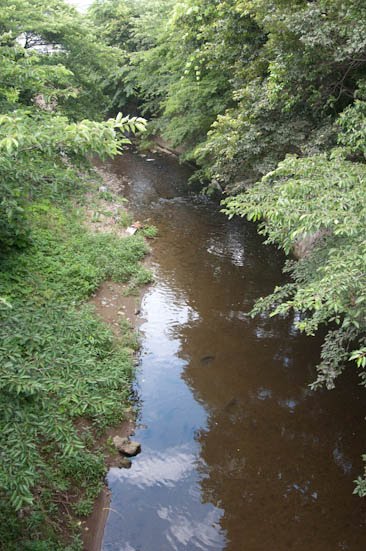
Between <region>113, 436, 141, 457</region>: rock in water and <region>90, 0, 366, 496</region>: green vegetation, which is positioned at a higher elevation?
<region>90, 0, 366, 496</region>: green vegetation

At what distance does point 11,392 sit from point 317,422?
5606 millimetres

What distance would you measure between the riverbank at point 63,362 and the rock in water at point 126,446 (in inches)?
6.3

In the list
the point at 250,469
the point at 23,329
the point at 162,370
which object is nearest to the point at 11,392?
the point at 23,329

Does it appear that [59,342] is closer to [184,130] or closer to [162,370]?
[162,370]

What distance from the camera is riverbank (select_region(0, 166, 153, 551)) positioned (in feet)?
10.9

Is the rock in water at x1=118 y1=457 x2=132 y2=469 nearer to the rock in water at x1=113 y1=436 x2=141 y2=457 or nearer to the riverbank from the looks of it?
the rock in water at x1=113 y1=436 x2=141 y2=457

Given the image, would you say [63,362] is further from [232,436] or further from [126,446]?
[232,436]

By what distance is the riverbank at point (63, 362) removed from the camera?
10.9 feet

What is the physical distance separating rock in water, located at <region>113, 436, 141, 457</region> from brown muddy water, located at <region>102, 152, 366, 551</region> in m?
0.16

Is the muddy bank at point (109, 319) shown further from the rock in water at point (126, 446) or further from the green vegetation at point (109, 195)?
the green vegetation at point (109, 195)

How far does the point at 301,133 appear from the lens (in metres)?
9.06

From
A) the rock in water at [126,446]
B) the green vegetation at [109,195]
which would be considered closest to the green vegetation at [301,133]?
the green vegetation at [109,195]

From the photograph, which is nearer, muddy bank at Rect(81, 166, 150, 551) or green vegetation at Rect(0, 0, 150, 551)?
green vegetation at Rect(0, 0, 150, 551)

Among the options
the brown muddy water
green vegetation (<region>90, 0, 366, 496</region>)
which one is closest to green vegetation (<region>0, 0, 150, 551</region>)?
the brown muddy water
